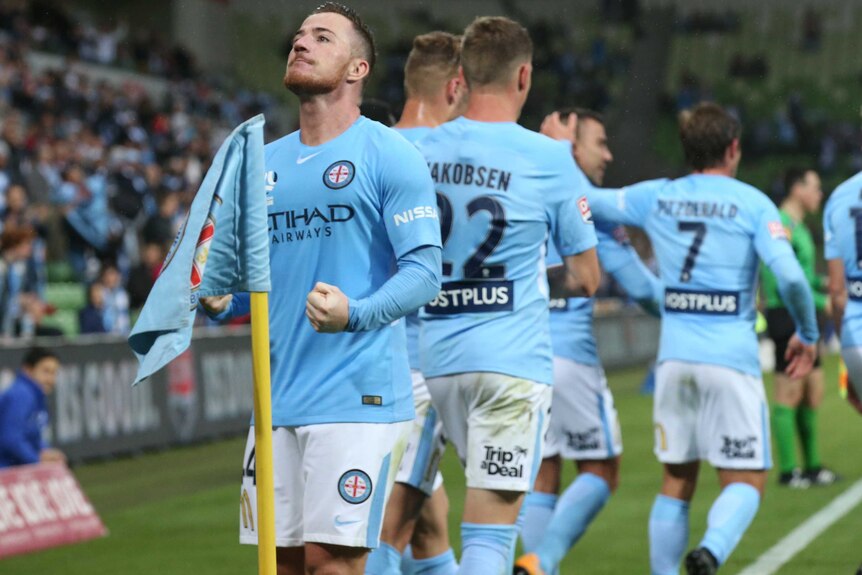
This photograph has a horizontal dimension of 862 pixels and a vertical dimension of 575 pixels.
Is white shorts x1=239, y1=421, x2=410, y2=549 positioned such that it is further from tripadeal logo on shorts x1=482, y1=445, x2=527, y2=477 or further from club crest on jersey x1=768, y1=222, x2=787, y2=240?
club crest on jersey x1=768, y1=222, x2=787, y2=240

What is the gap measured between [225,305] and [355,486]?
2.20 ft

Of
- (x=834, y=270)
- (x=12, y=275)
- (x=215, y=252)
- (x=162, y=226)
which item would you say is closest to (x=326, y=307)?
(x=215, y=252)

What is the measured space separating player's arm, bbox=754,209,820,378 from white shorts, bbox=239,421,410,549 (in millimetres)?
2774

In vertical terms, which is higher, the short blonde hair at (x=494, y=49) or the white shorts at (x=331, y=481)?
the short blonde hair at (x=494, y=49)

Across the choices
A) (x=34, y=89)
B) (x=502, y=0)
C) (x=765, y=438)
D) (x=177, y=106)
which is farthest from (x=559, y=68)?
(x=765, y=438)

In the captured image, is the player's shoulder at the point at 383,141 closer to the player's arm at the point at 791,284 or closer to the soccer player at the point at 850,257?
the player's arm at the point at 791,284

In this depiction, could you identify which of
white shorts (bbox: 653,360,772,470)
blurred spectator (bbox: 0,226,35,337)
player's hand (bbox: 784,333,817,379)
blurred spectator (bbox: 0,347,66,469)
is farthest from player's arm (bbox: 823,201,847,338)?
blurred spectator (bbox: 0,226,35,337)

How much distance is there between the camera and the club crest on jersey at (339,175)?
4.11 m

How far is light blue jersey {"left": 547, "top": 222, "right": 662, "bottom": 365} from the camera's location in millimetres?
6652

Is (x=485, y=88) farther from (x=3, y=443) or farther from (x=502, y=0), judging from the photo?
(x=502, y=0)

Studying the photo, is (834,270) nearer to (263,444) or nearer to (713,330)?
(713,330)

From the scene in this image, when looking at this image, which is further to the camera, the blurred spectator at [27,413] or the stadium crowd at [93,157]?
the stadium crowd at [93,157]

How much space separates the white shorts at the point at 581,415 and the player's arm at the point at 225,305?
271cm

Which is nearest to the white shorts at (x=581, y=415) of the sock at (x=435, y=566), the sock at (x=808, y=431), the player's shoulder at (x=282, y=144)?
the sock at (x=435, y=566)
